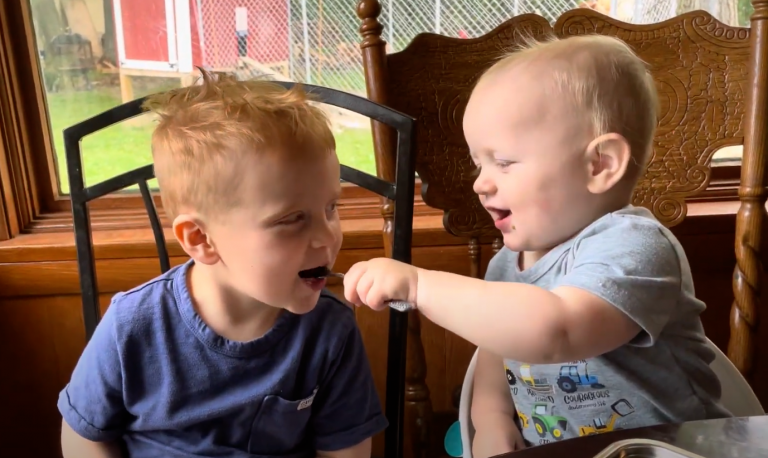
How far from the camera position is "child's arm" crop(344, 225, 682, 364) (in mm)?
669

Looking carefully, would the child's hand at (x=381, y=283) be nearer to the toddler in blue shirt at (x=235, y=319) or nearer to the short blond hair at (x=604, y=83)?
the toddler in blue shirt at (x=235, y=319)

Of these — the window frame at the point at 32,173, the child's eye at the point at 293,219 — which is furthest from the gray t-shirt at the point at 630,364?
the window frame at the point at 32,173

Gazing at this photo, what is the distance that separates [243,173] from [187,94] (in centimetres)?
15

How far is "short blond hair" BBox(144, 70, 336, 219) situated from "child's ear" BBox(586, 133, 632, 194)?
1.09ft

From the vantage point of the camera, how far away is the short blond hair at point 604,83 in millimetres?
776

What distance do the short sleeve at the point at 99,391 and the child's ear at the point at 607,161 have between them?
0.66 m

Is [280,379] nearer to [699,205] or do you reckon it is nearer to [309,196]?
[309,196]

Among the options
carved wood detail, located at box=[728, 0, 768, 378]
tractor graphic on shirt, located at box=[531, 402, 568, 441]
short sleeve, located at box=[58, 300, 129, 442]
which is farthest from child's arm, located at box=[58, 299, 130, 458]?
carved wood detail, located at box=[728, 0, 768, 378]

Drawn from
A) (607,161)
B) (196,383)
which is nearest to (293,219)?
(196,383)


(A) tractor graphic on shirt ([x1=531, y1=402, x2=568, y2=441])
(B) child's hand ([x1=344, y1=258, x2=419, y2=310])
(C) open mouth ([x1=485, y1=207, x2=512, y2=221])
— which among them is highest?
(C) open mouth ([x1=485, y1=207, x2=512, y2=221])

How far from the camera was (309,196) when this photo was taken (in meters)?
0.78

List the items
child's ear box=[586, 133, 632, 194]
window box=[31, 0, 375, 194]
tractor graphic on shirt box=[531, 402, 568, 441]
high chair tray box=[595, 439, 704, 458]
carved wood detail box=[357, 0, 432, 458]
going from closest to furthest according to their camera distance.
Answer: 1. high chair tray box=[595, 439, 704, 458]
2. child's ear box=[586, 133, 632, 194]
3. tractor graphic on shirt box=[531, 402, 568, 441]
4. carved wood detail box=[357, 0, 432, 458]
5. window box=[31, 0, 375, 194]

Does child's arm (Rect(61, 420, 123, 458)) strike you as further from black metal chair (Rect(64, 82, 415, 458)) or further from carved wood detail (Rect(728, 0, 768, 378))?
carved wood detail (Rect(728, 0, 768, 378))

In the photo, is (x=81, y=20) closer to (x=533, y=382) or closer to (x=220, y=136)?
(x=220, y=136)
